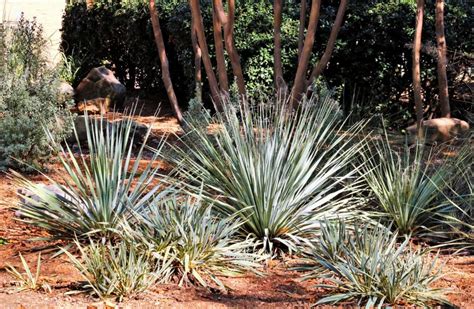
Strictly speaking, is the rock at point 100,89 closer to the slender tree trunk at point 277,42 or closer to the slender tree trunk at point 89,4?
the slender tree trunk at point 89,4

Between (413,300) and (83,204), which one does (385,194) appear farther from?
(83,204)

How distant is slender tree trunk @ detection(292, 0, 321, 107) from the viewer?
7.38m

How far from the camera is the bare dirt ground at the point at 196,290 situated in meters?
4.34

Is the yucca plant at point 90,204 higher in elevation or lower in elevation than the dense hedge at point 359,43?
lower

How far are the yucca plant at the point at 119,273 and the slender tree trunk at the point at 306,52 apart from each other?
3.03m

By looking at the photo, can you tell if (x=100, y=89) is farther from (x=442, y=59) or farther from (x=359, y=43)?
(x=442, y=59)

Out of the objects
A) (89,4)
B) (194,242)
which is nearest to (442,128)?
(194,242)

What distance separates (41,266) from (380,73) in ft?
23.4

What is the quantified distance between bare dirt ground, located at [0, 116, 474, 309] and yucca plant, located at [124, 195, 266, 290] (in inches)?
4.0

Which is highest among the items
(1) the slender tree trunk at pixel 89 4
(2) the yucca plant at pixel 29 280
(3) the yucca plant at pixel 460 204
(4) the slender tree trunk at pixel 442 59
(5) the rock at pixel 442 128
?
(1) the slender tree trunk at pixel 89 4

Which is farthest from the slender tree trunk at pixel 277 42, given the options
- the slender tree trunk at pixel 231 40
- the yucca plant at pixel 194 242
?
the yucca plant at pixel 194 242

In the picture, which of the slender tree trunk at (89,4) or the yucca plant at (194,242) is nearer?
the yucca plant at (194,242)

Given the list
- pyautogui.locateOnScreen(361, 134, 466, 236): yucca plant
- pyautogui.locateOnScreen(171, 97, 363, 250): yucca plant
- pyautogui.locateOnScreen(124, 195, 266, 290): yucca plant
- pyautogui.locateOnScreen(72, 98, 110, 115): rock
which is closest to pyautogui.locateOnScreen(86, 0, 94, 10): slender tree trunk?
pyautogui.locateOnScreen(72, 98, 110, 115): rock

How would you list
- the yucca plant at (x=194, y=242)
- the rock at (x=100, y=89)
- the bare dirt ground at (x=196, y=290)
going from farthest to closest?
1. the rock at (x=100, y=89)
2. the yucca plant at (x=194, y=242)
3. the bare dirt ground at (x=196, y=290)
